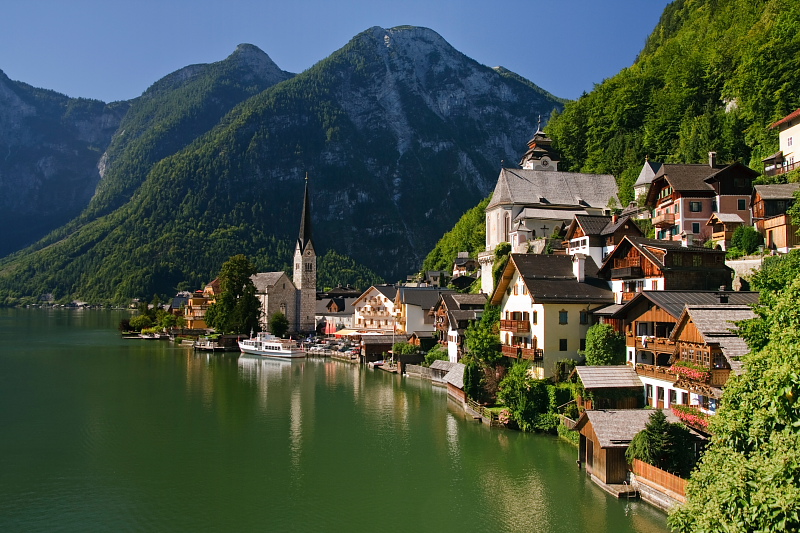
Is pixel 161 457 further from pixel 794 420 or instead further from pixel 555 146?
pixel 555 146

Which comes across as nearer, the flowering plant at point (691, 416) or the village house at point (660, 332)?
the flowering plant at point (691, 416)

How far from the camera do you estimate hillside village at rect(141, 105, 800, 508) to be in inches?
1001

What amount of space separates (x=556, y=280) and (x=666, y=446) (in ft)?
55.8

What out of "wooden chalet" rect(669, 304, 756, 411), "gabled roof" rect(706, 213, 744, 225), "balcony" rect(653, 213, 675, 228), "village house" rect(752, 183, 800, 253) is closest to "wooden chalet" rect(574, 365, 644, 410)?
"wooden chalet" rect(669, 304, 756, 411)

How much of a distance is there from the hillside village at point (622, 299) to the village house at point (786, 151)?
14 centimetres

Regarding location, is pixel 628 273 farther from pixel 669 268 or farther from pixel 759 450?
pixel 759 450

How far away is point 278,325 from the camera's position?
308 feet

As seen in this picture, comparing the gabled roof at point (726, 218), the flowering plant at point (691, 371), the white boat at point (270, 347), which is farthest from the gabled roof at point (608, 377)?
the white boat at point (270, 347)

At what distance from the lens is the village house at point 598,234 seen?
44.8 m

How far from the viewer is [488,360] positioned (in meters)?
40.9

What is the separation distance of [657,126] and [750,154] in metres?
17.0

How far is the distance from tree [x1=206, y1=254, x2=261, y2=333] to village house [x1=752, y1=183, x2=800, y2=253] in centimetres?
6638

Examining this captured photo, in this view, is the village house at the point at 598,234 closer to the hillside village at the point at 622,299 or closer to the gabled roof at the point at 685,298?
the hillside village at the point at 622,299

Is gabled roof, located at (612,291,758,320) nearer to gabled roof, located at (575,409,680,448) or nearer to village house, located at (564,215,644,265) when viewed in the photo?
gabled roof, located at (575,409,680,448)
